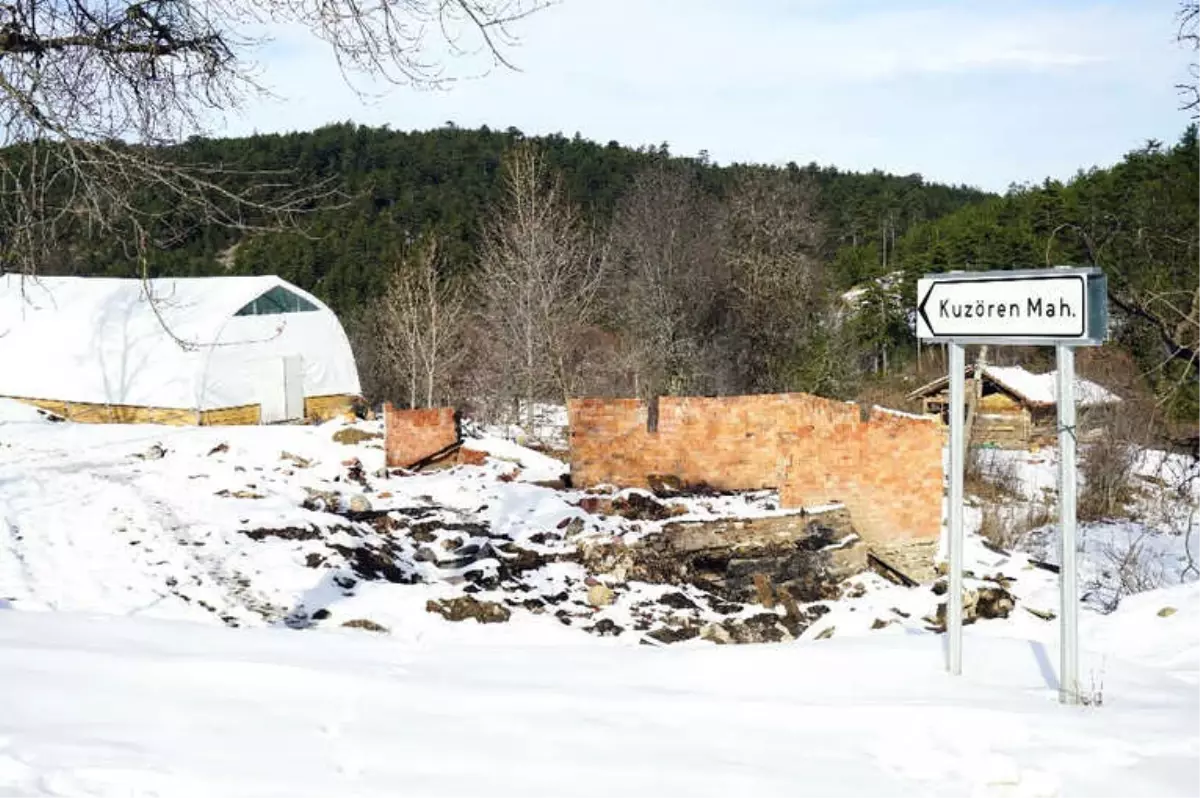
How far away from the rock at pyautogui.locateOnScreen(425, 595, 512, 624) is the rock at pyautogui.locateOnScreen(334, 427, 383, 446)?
9.81 metres

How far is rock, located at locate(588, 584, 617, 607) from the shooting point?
10531mm

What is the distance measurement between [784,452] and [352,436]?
8.78 metres

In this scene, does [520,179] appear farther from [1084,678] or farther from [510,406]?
[1084,678]

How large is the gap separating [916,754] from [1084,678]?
4.84 feet

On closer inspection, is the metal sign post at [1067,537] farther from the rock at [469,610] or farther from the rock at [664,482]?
the rock at [664,482]

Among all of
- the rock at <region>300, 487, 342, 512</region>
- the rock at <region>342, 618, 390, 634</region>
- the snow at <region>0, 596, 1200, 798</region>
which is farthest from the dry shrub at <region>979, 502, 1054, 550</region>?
the snow at <region>0, 596, 1200, 798</region>

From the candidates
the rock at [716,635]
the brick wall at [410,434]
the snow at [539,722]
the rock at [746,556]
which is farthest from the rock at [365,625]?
the brick wall at [410,434]

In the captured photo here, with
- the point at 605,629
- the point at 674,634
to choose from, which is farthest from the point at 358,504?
the point at 674,634

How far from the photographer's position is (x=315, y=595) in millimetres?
10117

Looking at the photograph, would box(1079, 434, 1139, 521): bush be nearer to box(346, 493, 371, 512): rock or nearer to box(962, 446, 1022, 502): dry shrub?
box(962, 446, 1022, 502): dry shrub

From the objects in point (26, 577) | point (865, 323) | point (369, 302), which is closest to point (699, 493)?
point (26, 577)

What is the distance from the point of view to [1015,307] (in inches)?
178

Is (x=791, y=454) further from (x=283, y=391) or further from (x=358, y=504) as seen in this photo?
(x=283, y=391)

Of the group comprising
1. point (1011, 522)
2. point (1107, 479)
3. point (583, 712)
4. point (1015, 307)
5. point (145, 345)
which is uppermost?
point (145, 345)
